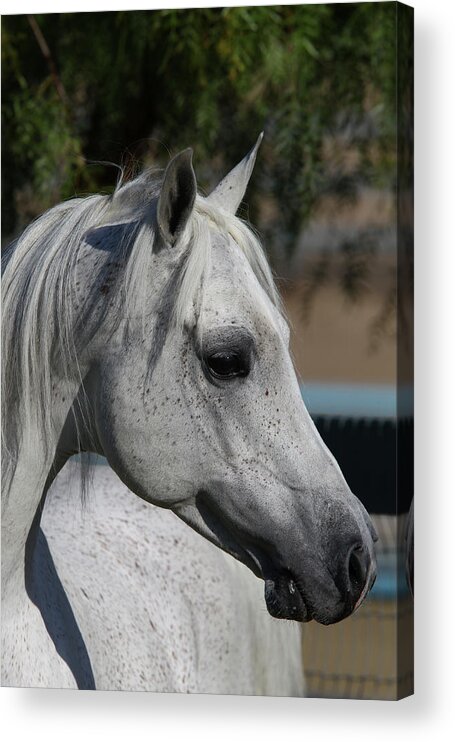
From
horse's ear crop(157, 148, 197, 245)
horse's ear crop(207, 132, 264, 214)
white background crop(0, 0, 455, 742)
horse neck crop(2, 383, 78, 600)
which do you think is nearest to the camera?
horse's ear crop(157, 148, 197, 245)

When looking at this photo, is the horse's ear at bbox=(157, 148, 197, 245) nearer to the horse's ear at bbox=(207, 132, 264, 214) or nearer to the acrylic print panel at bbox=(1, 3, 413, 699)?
the acrylic print panel at bbox=(1, 3, 413, 699)

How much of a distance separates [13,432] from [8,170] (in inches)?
34.3

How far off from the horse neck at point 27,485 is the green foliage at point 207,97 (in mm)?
696

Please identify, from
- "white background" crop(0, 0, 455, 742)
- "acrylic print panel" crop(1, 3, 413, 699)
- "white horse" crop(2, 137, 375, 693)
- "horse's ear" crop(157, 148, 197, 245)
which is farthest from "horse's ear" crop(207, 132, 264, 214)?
"white background" crop(0, 0, 455, 742)

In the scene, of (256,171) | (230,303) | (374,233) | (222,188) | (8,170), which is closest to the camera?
(230,303)

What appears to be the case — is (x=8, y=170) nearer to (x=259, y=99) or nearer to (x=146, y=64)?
(x=146, y=64)

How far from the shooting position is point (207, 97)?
246 centimetres

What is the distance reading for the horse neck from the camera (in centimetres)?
184

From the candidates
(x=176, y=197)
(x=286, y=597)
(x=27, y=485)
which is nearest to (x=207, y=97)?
(x=176, y=197)

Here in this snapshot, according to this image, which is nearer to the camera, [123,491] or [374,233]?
[374,233]

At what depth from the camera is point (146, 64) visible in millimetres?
2553

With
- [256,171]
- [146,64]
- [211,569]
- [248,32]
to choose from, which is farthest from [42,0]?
[211,569]

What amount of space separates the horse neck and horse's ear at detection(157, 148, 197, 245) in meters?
0.29

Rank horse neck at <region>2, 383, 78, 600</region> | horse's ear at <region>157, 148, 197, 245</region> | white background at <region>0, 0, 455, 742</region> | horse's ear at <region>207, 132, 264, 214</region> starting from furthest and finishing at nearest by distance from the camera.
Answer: white background at <region>0, 0, 455, 742</region> → horse's ear at <region>207, 132, 264, 214</region> → horse neck at <region>2, 383, 78, 600</region> → horse's ear at <region>157, 148, 197, 245</region>
